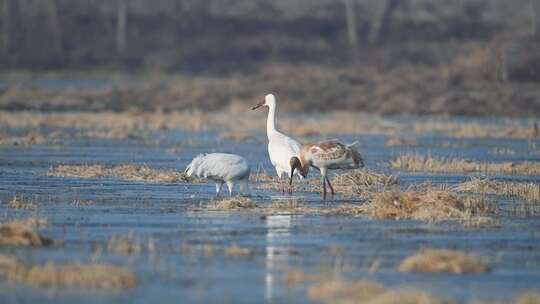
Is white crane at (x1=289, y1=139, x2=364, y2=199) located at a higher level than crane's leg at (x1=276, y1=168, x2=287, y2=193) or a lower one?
higher

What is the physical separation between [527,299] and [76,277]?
420 cm

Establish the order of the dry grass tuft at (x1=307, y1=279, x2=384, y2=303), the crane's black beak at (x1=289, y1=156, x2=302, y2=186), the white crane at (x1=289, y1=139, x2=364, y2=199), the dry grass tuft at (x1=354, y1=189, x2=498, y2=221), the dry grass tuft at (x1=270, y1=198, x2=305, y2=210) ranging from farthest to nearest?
1. the crane's black beak at (x1=289, y1=156, x2=302, y2=186)
2. the white crane at (x1=289, y1=139, x2=364, y2=199)
3. the dry grass tuft at (x1=270, y1=198, x2=305, y2=210)
4. the dry grass tuft at (x1=354, y1=189, x2=498, y2=221)
5. the dry grass tuft at (x1=307, y1=279, x2=384, y2=303)

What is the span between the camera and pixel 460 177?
2595cm

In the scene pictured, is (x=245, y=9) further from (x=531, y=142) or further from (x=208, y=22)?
(x=531, y=142)

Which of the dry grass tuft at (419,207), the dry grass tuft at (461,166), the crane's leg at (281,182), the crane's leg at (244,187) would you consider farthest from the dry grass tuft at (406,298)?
the dry grass tuft at (461,166)

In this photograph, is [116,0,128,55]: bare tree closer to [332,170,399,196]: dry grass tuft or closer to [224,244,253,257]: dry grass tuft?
[332,170,399,196]: dry grass tuft

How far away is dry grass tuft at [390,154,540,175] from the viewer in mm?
27312

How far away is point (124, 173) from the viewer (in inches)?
989

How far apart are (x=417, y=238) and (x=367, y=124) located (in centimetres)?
2809

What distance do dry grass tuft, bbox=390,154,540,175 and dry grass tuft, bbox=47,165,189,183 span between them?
5045 mm

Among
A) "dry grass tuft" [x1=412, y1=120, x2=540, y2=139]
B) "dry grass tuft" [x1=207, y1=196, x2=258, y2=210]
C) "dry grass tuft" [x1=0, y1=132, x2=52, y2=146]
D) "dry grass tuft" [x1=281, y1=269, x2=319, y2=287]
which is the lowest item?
"dry grass tuft" [x1=281, y1=269, x2=319, y2=287]

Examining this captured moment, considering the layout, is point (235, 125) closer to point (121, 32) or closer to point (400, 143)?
point (400, 143)

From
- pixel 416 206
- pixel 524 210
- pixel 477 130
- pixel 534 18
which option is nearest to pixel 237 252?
pixel 416 206

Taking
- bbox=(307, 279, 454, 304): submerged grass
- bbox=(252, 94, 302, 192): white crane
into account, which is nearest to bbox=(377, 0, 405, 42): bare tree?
bbox=(252, 94, 302, 192): white crane
